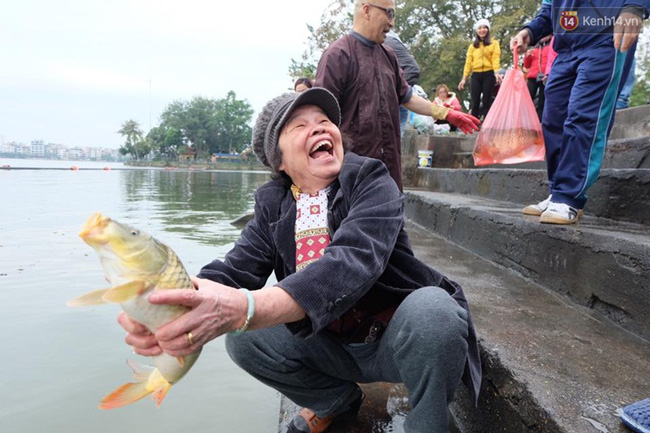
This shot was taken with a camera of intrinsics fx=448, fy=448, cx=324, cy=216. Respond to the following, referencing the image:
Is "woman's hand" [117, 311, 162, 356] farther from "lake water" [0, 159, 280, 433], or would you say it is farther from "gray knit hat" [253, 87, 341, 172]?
"lake water" [0, 159, 280, 433]

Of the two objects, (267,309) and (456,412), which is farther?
(456,412)

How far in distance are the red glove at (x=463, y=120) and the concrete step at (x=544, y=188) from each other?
2.76 ft

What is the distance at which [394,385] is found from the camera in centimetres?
197

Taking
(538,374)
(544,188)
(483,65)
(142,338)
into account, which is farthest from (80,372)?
(483,65)

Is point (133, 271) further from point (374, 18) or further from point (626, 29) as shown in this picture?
point (626, 29)

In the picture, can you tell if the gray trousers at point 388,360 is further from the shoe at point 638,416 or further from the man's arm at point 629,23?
the man's arm at point 629,23

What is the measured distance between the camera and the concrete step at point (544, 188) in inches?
96.8

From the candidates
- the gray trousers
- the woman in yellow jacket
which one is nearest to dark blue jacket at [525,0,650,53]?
the gray trousers

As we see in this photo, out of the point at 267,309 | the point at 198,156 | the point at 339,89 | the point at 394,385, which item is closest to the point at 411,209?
the point at 339,89

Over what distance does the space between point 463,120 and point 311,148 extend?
1404mm

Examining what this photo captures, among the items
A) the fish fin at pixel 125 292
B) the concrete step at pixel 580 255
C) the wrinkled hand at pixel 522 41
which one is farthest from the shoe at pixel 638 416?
the wrinkled hand at pixel 522 41

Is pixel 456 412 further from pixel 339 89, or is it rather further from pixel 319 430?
pixel 339 89

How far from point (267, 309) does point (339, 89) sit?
189 cm

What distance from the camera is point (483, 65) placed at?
7.95m
